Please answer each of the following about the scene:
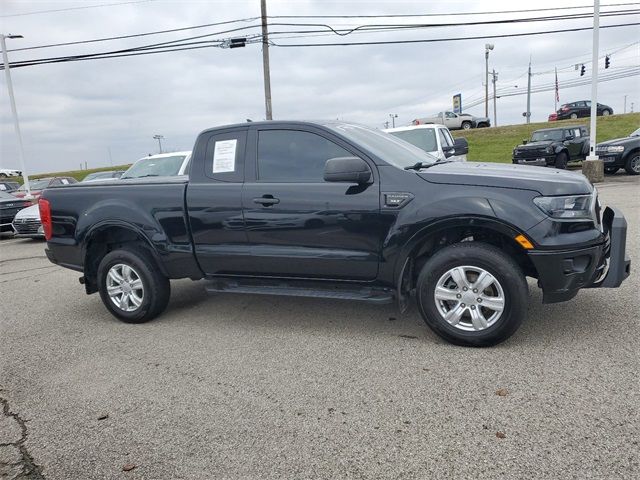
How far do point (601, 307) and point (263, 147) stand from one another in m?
3.36

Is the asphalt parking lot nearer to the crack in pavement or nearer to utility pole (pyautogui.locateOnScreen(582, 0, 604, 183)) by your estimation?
the crack in pavement

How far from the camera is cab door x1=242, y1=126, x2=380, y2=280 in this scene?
391cm

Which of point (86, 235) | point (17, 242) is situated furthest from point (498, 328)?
point (17, 242)

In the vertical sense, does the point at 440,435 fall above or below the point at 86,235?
below

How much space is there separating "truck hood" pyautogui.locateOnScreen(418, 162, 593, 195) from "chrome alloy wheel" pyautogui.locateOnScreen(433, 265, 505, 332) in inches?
26.0

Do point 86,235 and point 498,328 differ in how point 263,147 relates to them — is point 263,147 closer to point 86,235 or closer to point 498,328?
point 86,235

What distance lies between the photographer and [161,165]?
9711 millimetres

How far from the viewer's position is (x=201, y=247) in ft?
14.7

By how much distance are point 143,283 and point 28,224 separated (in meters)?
8.22

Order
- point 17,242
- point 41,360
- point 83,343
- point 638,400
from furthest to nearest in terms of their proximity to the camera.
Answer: point 17,242, point 83,343, point 41,360, point 638,400

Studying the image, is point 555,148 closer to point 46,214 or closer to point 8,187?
point 46,214

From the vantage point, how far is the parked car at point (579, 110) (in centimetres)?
3550

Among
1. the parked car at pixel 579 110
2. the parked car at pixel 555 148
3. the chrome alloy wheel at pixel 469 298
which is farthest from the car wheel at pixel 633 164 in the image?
the parked car at pixel 579 110

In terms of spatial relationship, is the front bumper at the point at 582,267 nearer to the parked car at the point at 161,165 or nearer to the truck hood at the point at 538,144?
the parked car at the point at 161,165
